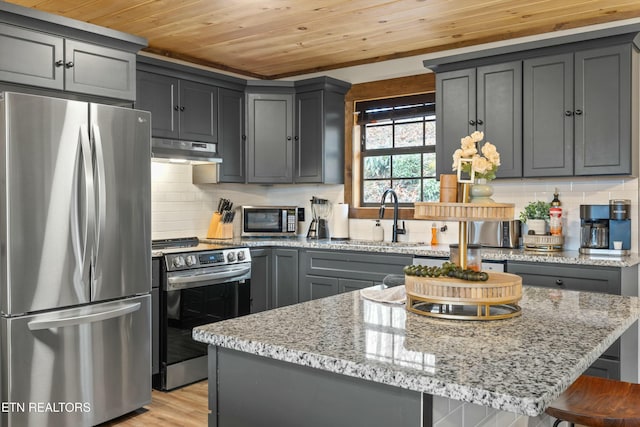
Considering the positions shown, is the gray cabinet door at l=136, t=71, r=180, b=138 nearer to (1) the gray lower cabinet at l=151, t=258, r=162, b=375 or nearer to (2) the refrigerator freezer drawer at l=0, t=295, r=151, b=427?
(1) the gray lower cabinet at l=151, t=258, r=162, b=375

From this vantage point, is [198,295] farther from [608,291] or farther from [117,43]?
[608,291]

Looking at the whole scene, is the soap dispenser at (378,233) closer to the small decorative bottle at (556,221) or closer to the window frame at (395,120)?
the window frame at (395,120)

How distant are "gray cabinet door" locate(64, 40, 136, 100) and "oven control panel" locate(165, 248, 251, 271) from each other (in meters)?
1.12

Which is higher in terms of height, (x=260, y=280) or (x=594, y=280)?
(x=594, y=280)

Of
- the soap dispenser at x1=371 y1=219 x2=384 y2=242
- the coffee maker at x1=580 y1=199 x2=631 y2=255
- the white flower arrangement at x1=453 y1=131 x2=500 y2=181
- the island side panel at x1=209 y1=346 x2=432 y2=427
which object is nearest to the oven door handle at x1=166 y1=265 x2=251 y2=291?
the soap dispenser at x1=371 y1=219 x2=384 y2=242

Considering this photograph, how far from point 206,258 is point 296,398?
110 inches

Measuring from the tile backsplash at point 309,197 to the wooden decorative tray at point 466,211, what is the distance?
2475mm

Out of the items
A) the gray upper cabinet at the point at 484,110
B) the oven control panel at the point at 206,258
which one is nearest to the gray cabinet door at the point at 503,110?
the gray upper cabinet at the point at 484,110

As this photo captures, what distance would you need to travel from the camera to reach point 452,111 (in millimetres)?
4188

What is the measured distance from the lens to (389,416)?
4.02 feet

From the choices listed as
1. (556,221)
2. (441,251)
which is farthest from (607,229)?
(441,251)

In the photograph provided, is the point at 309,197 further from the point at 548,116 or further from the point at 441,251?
the point at 548,116

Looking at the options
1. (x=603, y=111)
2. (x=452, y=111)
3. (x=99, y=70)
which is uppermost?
(x=99, y=70)

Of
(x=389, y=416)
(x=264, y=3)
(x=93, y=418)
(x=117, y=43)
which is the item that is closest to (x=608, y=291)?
(x=389, y=416)
